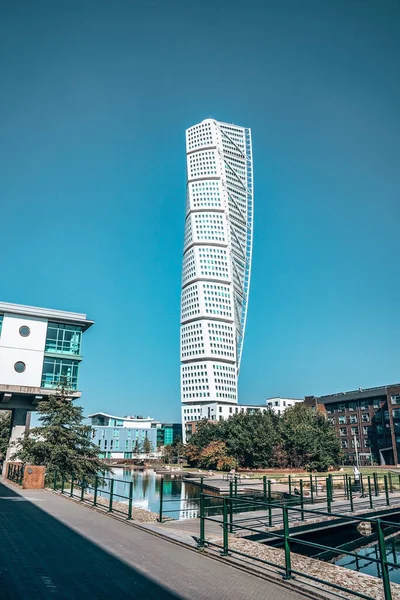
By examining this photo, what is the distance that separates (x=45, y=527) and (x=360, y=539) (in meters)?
13.9

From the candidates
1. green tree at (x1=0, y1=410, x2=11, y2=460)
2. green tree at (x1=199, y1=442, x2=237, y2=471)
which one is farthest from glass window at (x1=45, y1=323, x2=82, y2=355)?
green tree at (x1=199, y1=442, x2=237, y2=471)

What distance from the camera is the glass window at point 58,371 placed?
127ft

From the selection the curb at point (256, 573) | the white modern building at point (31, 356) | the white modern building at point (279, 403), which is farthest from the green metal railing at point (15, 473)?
the white modern building at point (279, 403)

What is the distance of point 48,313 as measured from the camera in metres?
40.1

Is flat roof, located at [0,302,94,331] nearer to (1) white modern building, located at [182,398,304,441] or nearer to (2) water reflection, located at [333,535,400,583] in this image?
(2) water reflection, located at [333,535,400,583]

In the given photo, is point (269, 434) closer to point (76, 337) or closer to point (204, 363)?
point (76, 337)

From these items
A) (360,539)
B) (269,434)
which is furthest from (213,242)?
(360,539)

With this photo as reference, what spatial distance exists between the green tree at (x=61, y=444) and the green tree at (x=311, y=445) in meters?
39.1

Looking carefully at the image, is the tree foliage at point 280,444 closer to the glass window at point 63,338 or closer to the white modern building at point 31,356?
the glass window at point 63,338

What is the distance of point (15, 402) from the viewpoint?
3822cm

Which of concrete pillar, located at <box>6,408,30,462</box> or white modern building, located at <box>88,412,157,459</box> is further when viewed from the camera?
white modern building, located at <box>88,412,157,459</box>

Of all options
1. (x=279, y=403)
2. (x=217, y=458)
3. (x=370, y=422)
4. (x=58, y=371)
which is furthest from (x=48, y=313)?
(x=279, y=403)

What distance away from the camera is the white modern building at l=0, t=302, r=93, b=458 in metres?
37.5

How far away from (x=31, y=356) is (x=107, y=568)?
32.2 meters
